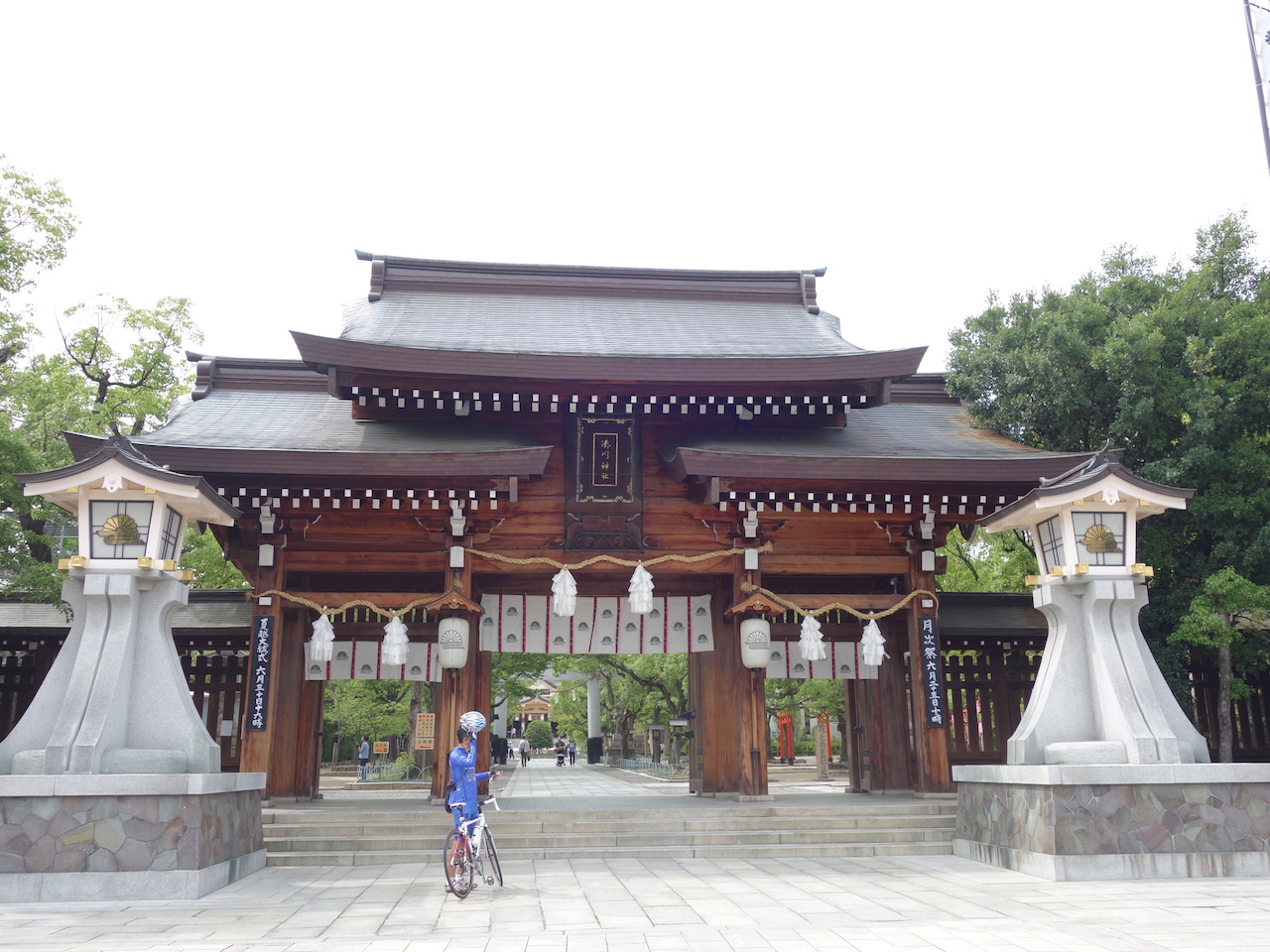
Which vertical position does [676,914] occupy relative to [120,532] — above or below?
below

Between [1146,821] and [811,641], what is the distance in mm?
4963

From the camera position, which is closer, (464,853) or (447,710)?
(464,853)

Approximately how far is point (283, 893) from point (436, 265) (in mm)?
12328

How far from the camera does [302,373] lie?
16438 mm

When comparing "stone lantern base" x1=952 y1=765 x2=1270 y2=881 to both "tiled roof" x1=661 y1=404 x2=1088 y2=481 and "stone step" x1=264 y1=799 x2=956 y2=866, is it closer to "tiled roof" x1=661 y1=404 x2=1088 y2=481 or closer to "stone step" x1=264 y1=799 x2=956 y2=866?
"stone step" x1=264 y1=799 x2=956 y2=866

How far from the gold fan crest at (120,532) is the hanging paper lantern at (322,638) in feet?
11.8

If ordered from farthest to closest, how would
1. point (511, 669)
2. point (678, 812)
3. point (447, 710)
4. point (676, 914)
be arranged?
1. point (511, 669)
2. point (447, 710)
3. point (678, 812)
4. point (676, 914)

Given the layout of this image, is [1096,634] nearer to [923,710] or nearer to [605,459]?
[923,710]

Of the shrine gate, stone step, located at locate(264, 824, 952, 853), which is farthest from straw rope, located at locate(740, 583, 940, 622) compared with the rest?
stone step, located at locate(264, 824, 952, 853)

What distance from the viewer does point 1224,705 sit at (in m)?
15.3

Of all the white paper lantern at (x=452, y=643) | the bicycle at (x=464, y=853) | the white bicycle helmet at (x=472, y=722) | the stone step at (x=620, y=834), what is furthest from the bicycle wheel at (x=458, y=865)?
the white paper lantern at (x=452, y=643)

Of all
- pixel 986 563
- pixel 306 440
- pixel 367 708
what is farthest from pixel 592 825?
pixel 367 708

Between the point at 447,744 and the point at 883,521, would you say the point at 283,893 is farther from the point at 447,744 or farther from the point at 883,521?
the point at 883,521

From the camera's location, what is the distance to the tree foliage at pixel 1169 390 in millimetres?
14344
